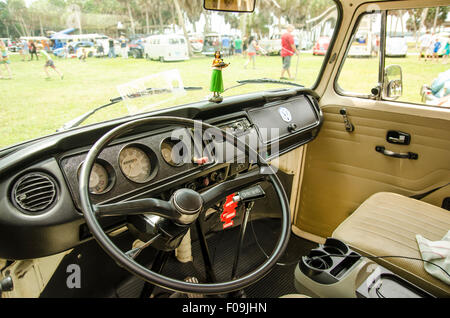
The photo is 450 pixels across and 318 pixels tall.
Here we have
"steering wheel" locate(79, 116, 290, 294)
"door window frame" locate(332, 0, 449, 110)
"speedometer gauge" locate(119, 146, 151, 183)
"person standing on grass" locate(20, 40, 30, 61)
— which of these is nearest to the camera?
"steering wheel" locate(79, 116, 290, 294)

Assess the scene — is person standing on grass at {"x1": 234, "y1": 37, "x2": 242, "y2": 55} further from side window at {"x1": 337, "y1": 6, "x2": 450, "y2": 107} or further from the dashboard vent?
the dashboard vent

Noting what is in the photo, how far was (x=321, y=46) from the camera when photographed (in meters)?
2.39

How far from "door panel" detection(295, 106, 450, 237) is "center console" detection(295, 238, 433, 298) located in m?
1.05

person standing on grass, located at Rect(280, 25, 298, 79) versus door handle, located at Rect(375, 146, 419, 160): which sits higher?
person standing on grass, located at Rect(280, 25, 298, 79)

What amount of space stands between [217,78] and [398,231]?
127 cm

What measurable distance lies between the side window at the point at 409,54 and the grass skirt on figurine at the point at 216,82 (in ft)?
3.67

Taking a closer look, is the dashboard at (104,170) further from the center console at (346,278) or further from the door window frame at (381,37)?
the door window frame at (381,37)

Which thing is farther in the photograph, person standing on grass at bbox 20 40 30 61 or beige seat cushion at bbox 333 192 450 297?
beige seat cushion at bbox 333 192 450 297

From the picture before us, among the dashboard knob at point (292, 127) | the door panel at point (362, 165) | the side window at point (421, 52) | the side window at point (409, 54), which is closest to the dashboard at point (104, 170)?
the dashboard knob at point (292, 127)

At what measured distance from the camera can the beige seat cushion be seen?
136 cm

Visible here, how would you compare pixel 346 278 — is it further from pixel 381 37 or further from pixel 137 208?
pixel 381 37

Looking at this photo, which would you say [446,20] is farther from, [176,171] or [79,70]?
[79,70]

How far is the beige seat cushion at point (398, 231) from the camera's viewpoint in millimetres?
1361

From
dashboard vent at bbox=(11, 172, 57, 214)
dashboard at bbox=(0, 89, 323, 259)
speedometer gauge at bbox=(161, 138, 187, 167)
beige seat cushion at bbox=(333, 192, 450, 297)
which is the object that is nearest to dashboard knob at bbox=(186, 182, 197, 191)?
Result: dashboard at bbox=(0, 89, 323, 259)
